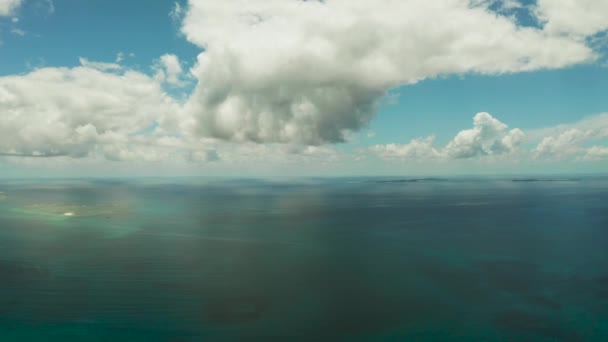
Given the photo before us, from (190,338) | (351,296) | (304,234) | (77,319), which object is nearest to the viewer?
(190,338)

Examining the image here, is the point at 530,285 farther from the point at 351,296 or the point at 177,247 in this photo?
the point at 177,247

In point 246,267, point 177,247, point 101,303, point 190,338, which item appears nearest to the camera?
point 190,338

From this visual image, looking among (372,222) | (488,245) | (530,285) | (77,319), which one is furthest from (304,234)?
(77,319)

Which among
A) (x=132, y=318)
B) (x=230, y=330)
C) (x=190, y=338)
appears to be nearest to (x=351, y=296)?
(x=230, y=330)

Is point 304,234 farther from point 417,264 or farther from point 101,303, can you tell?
point 101,303

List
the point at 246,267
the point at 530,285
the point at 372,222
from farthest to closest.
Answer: the point at 372,222
the point at 246,267
the point at 530,285

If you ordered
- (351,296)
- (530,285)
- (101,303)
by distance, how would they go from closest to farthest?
(101,303) < (351,296) < (530,285)

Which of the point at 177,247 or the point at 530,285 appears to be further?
the point at 177,247

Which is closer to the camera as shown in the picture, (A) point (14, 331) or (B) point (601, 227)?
(A) point (14, 331)

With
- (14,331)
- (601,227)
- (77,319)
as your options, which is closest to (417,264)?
(77,319)
